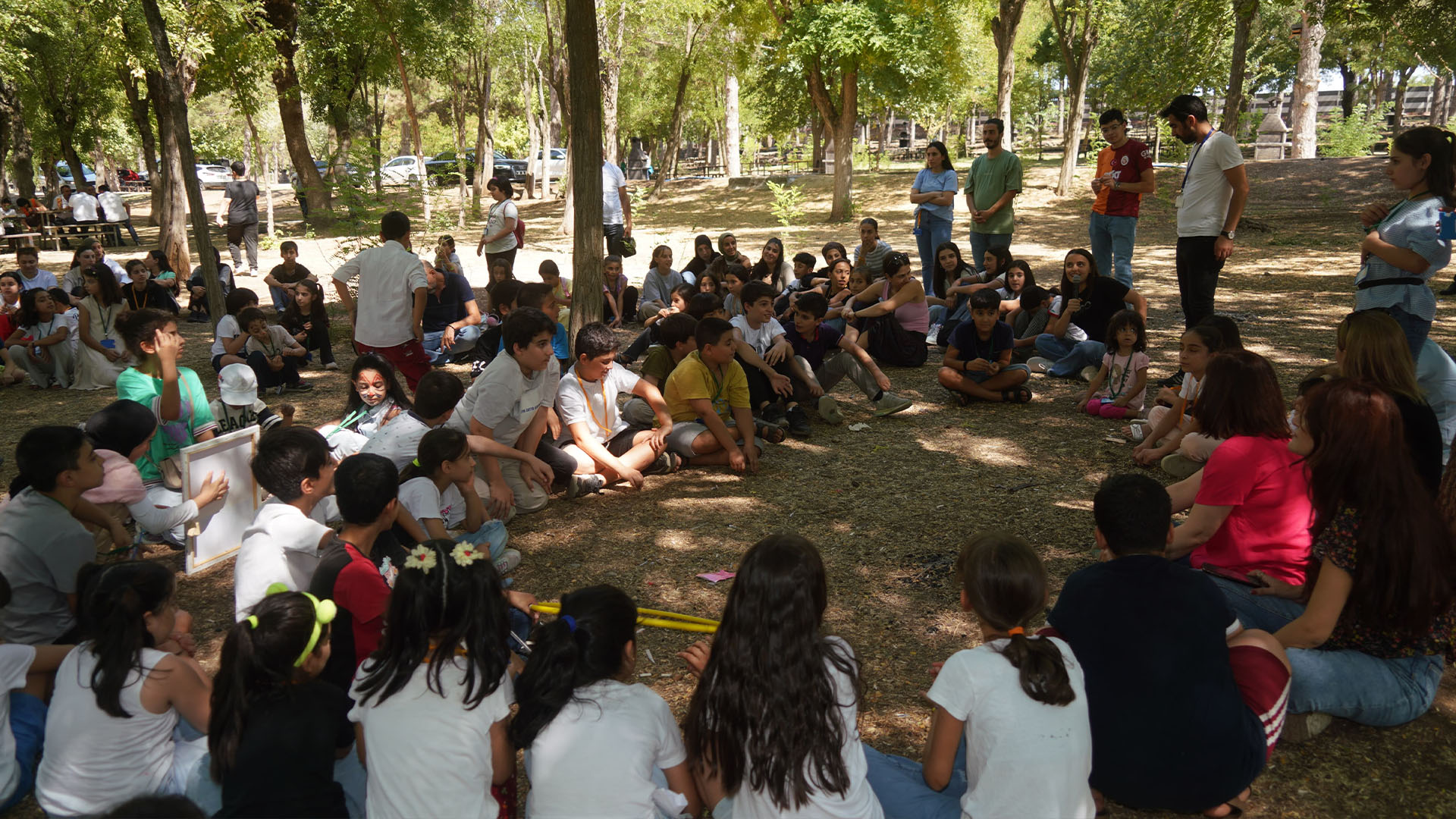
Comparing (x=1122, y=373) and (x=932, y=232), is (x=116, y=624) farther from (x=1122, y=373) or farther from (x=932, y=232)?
(x=932, y=232)

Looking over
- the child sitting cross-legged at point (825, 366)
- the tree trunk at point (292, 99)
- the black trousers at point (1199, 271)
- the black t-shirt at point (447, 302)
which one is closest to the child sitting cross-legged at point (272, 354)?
the black t-shirt at point (447, 302)

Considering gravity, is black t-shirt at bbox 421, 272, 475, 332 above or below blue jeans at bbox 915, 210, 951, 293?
below

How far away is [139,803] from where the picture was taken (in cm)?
163

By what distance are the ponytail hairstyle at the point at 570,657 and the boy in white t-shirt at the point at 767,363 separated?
415cm

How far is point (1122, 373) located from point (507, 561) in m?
4.43

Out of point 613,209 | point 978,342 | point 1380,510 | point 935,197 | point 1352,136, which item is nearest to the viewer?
point 1380,510

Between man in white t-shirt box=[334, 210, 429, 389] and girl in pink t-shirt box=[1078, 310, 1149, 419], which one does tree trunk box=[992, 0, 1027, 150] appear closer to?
girl in pink t-shirt box=[1078, 310, 1149, 419]

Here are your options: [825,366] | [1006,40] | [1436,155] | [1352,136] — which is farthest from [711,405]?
[1352,136]

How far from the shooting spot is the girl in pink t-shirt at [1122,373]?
252 inches

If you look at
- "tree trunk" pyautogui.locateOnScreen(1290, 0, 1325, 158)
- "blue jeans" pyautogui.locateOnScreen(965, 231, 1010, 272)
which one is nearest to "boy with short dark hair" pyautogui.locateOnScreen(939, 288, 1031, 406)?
"blue jeans" pyautogui.locateOnScreen(965, 231, 1010, 272)

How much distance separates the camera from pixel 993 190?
30.1 feet

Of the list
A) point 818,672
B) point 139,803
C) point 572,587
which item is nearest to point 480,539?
point 572,587

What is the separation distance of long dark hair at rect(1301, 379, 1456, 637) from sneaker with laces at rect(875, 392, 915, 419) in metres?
3.92

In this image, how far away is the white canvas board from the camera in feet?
14.4
